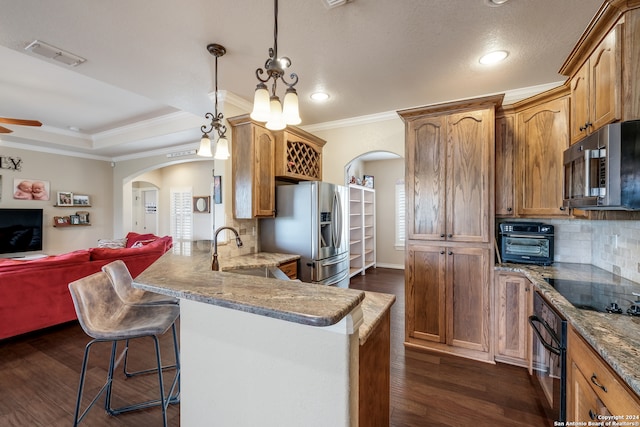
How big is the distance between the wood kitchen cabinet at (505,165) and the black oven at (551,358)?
974 millimetres

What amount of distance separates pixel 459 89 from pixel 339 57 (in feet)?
4.76

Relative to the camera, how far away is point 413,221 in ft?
9.12

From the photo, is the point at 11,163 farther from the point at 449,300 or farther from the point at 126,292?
the point at 449,300

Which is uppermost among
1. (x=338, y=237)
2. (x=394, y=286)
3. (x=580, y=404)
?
(x=338, y=237)

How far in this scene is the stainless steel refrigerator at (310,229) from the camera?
3.09 meters

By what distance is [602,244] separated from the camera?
Result: 90.3 inches

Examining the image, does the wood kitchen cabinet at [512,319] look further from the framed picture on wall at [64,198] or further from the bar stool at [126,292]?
the framed picture on wall at [64,198]

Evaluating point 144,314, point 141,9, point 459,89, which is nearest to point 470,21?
point 459,89

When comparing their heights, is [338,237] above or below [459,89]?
below

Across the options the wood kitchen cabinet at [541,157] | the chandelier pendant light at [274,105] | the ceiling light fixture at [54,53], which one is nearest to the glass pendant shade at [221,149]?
the chandelier pendant light at [274,105]

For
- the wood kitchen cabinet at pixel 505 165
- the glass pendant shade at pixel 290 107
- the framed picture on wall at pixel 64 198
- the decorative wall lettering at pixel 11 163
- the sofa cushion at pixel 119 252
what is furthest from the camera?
the framed picture on wall at pixel 64 198

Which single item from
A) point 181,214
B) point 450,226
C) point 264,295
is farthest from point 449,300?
point 181,214

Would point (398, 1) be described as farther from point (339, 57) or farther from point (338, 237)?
point (338, 237)

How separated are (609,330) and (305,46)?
7.99 feet
